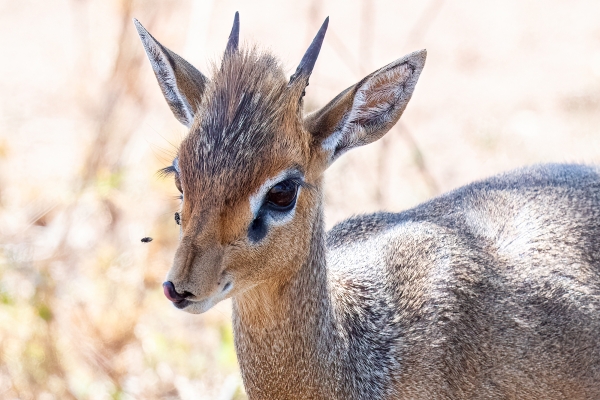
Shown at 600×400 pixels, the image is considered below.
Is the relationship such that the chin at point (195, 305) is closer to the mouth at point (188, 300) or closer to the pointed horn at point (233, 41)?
the mouth at point (188, 300)

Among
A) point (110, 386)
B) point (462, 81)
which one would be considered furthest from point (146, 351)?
point (462, 81)

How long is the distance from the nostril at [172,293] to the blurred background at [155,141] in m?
1.25

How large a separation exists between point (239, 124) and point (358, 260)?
3.67 ft

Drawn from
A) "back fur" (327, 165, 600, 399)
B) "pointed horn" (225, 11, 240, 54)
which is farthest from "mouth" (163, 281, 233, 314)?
"pointed horn" (225, 11, 240, 54)

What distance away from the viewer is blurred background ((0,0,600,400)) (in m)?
5.64

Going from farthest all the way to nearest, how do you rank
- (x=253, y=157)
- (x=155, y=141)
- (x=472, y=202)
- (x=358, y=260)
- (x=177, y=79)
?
(x=155, y=141) < (x=472, y=202) < (x=358, y=260) < (x=177, y=79) < (x=253, y=157)

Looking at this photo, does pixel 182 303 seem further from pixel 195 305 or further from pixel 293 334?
pixel 293 334

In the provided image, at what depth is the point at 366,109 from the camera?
3520 millimetres

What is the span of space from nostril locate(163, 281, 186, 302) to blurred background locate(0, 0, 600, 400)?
4.09 ft

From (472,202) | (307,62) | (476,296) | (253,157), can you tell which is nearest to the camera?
(253,157)

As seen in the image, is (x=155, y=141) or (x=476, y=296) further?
(x=155, y=141)

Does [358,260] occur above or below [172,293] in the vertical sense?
above

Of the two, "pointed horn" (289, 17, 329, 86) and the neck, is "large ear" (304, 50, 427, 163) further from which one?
the neck

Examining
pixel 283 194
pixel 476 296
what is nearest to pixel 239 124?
pixel 283 194
